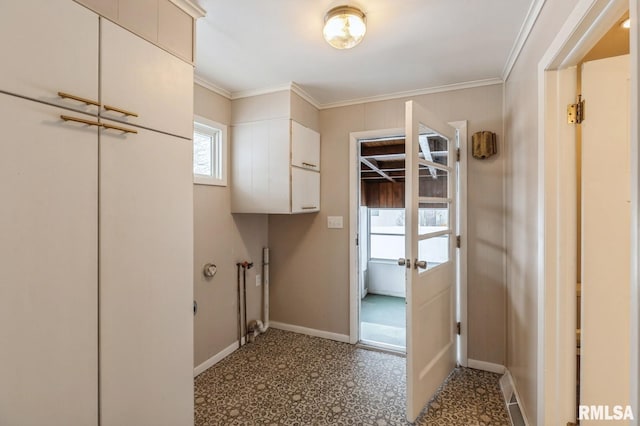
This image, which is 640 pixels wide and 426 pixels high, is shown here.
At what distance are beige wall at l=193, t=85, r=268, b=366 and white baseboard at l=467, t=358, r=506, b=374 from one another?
6.61 ft

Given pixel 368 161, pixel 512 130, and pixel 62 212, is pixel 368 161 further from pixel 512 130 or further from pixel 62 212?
pixel 62 212

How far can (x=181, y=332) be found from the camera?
1.51m

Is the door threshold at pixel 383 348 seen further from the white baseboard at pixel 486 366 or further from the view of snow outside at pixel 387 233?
the view of snow outside at pixel 387 233

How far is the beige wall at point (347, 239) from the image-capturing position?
238cm

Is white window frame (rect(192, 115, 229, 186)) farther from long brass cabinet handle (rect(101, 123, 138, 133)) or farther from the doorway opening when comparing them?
the doorway opening

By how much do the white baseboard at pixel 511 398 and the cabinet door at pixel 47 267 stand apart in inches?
85.9

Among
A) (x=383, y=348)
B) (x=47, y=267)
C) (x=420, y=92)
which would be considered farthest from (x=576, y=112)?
(x=383, y=348)

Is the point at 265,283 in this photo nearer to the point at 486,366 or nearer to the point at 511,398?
the point at 486,366

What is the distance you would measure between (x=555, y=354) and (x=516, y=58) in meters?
1.76

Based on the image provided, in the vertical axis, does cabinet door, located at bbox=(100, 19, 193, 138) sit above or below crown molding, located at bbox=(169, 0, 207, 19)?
below

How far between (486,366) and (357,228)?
5.05 feet

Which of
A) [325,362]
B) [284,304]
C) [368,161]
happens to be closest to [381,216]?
[368,161]

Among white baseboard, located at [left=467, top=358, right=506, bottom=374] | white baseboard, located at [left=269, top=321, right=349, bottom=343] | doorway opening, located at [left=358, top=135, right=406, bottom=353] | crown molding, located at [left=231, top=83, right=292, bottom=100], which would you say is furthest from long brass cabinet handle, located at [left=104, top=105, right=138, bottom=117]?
white baseboard, located at [left=467, top=358, right=506, bottom=374]

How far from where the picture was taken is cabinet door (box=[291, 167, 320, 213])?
8.49ft
